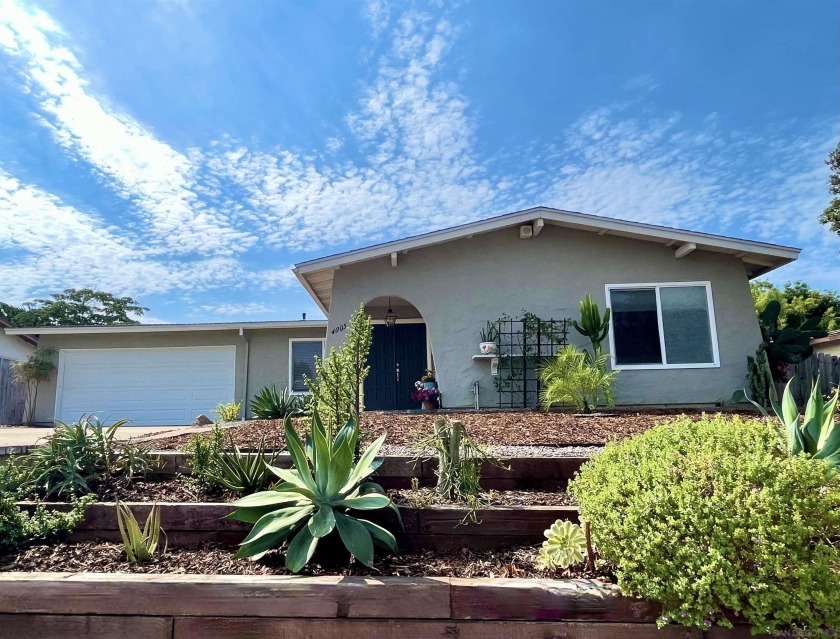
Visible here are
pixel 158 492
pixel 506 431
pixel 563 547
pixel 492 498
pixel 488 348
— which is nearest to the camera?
pixel 563 547

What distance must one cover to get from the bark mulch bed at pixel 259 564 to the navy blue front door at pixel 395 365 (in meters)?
9.82

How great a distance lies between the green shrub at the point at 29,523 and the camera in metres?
2.94

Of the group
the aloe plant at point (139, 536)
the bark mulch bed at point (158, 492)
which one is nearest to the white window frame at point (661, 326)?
the bark mulch bed at point (158, 492)

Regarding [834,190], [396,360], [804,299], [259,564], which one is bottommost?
[259,564]

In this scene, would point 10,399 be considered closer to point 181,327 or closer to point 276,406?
point 181,327

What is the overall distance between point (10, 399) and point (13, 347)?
10.3 feet

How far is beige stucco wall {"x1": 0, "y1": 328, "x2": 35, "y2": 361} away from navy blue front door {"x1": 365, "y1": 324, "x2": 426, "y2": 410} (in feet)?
39.1

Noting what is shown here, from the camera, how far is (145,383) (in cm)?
1417

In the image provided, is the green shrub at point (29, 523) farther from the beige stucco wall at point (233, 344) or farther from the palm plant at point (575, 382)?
the beige stucco wall at point (233, 344)

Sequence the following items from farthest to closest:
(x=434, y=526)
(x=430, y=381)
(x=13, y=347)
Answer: (x=13, y=347)
(x=430, y=381)
(x=434, y=526)

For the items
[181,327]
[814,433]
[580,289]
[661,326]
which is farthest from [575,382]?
[181,327]

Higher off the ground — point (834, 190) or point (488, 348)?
point (834, 190)

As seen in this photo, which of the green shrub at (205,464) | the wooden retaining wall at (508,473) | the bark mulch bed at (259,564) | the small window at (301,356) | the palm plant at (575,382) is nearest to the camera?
the bark mulch bed at (259,564)

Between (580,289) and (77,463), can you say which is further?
(580,289)
